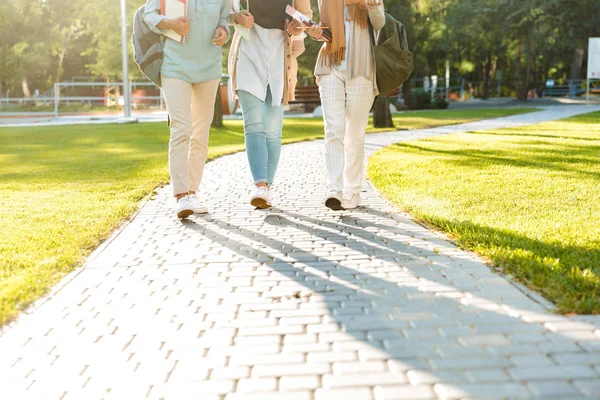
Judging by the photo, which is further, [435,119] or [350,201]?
[435,119]

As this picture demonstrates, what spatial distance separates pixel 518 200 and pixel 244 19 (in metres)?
2.95

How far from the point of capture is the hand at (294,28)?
618 centimetres

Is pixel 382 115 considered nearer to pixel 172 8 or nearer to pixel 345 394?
pixel 172 8

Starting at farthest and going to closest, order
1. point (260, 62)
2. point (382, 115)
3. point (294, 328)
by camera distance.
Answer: point (382, 115) < point (260, 62) < point (294, 328)

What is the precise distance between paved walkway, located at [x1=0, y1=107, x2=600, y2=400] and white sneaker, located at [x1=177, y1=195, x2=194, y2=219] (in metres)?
0.68

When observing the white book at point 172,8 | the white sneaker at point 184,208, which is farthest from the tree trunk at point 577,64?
the white sneaker at point 184,208

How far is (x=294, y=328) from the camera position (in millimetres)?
3391

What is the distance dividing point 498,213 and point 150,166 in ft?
19.7

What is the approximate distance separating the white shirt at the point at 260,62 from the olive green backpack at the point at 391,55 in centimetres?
86

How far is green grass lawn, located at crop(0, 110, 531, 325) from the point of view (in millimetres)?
4500

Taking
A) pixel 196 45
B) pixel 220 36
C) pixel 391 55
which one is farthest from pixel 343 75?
pixel 196 45

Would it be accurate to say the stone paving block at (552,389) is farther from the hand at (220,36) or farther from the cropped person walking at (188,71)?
the hand at (220,36)

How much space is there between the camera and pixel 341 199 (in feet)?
20.2

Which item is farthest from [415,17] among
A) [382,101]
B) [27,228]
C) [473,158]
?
[27,228]
